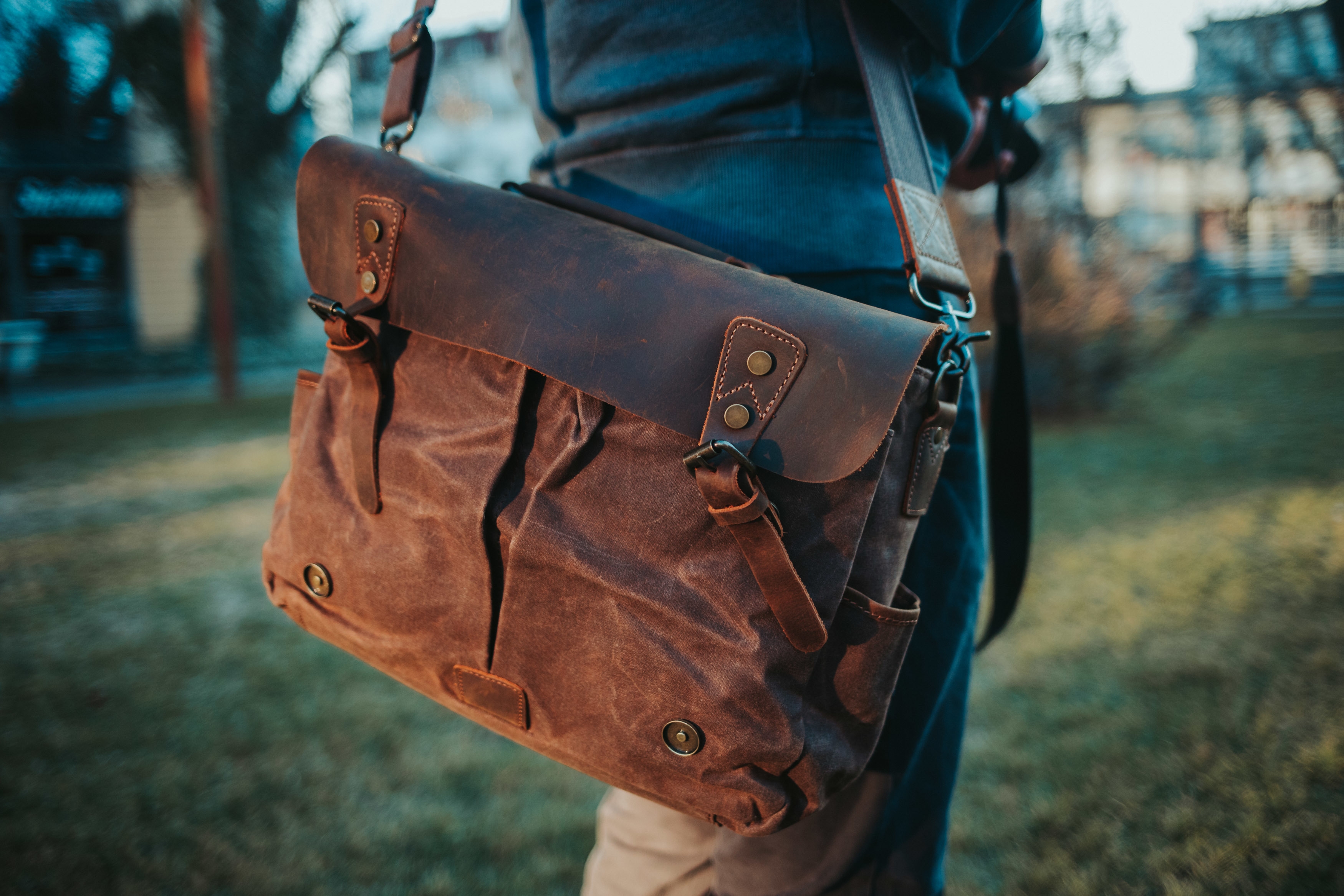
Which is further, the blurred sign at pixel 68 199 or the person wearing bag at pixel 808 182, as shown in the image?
the blurred sign at pixel 68 199

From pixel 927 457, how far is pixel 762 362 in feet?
0.66

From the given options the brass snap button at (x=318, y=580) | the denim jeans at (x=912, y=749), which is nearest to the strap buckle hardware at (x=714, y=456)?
the denim jeans at (x=912, y=749)

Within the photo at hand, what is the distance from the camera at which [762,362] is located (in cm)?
76

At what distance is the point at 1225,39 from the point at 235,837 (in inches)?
303

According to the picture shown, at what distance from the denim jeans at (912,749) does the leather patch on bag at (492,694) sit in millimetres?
287

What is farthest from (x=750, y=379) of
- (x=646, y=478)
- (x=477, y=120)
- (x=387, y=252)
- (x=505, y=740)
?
(x=477, y=120)

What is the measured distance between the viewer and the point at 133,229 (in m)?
14.3

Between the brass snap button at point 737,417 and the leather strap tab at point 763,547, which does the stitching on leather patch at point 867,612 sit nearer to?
the leather strap tab at point 763,547

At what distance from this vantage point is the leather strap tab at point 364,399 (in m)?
0.92

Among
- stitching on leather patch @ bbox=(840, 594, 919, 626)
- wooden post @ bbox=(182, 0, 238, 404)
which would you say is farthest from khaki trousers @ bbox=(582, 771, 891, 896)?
wooden post @ bbox=(182, 0, 238, 404)

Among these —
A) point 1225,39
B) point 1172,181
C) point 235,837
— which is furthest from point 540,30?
point 1172,181

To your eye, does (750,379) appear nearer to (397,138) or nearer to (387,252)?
(387,252)

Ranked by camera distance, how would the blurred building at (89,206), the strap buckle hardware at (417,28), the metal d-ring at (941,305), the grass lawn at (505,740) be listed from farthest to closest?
the blurred building at (89,206) → the grass lawn at (505,740) → the strap buckle hardware at (417,28) → the metal d-ring at (941,305)

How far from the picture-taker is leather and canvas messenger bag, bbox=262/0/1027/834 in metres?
0.75
